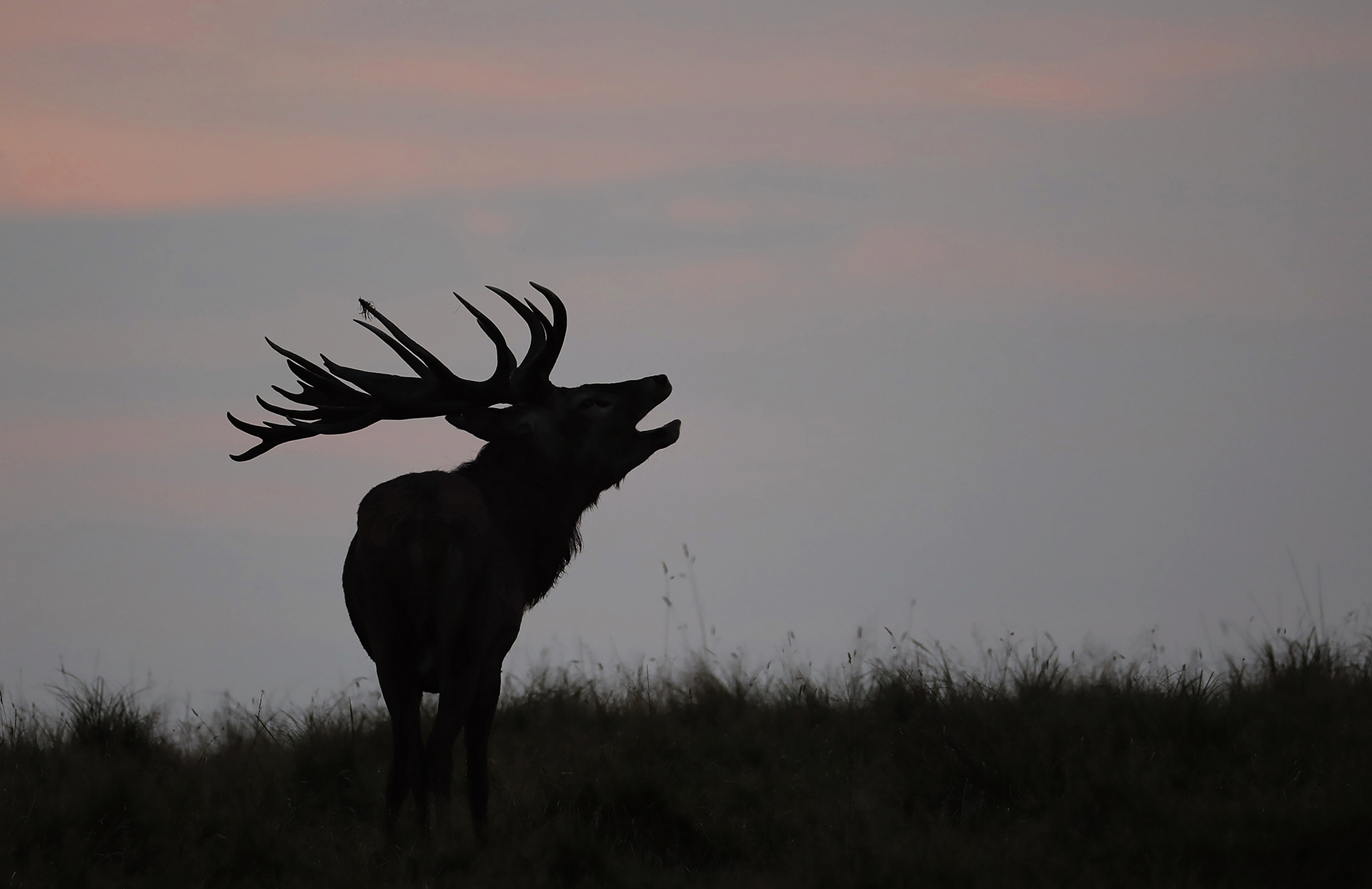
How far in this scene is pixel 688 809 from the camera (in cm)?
755

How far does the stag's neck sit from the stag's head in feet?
0.27

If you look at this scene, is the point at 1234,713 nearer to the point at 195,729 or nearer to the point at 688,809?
the point at 688,809

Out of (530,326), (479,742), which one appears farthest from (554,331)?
(479,742)

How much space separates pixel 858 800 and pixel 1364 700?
3.45m

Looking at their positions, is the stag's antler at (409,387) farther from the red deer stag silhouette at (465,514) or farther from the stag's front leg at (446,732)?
the stag's front leg at (446,732)

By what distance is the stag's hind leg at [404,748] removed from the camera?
7.18m

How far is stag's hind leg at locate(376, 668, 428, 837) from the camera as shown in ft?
23.6

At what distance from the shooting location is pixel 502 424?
8.20m

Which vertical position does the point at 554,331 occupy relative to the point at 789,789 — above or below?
above

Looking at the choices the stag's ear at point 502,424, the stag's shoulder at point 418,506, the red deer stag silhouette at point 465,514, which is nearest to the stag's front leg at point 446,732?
the red deer stag silhouette at point 465,514

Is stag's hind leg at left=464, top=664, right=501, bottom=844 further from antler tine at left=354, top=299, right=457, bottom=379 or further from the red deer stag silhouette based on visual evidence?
antler tine at left=354, top=299, right=457, bottom=379

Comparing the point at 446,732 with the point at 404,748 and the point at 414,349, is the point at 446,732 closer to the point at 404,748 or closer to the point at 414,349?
the point at 404,748

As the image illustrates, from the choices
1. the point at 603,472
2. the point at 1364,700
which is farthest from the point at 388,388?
the point at 1364,700

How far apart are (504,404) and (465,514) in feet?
3.59
